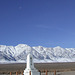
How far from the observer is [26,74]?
1016 inches

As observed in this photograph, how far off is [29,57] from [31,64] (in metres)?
0.99

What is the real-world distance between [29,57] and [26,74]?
2.31 metres

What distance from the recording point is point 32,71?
25.4 m

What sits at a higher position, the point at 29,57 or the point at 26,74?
the point at 29,57

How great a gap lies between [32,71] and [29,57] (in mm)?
1878

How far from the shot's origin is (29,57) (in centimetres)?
2575

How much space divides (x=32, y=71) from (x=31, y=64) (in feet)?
3.30

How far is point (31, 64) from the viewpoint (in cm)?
2589

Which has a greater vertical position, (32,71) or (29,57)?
(29,57)
